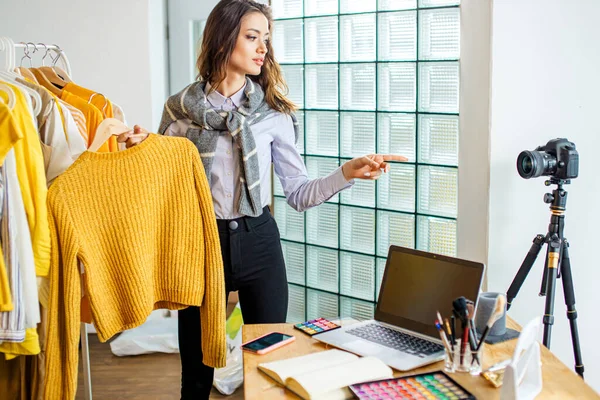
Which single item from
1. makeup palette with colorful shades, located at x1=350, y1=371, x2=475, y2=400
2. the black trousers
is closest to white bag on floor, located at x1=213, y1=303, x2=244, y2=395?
the black trousers

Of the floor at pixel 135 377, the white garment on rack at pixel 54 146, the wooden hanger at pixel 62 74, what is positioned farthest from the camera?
the floor at pixel 135 377

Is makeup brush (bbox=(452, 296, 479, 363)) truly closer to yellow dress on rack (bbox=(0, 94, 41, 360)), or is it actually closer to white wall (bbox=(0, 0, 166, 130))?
yellow dress on rack (bbox=(0, 94, 41, 360))

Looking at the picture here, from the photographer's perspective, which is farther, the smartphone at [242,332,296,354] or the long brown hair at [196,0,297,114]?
the long brown hair at [196,0,297,114]

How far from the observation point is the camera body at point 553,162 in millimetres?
2312

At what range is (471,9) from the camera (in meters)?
2.68

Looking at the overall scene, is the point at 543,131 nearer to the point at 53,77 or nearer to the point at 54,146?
the point at 54,146

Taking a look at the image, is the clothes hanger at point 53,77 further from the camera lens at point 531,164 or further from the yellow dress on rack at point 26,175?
the camera lens at point 531,164

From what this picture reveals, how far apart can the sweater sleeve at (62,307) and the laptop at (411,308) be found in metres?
0.65

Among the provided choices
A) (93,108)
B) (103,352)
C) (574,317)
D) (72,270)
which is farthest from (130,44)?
(574,317)

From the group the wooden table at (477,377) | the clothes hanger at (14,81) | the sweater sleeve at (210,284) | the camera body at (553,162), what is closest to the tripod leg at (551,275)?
the camera body at (553,162)

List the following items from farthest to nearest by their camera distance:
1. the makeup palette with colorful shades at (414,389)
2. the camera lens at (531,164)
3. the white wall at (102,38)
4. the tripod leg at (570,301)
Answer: the white wall at (102,38) < the tripod leg at (570,301) < the camera lens at (531,164) < the makeup palette with colorful shades at (414,389)

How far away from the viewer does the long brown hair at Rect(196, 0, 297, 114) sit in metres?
2.22

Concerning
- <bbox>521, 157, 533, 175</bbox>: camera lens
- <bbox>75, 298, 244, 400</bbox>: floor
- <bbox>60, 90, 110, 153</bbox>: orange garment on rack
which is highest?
<bbox>60, 90, 110, 153</bbox>: orange garment on rack

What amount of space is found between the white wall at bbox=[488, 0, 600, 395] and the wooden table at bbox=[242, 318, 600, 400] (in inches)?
39.1
